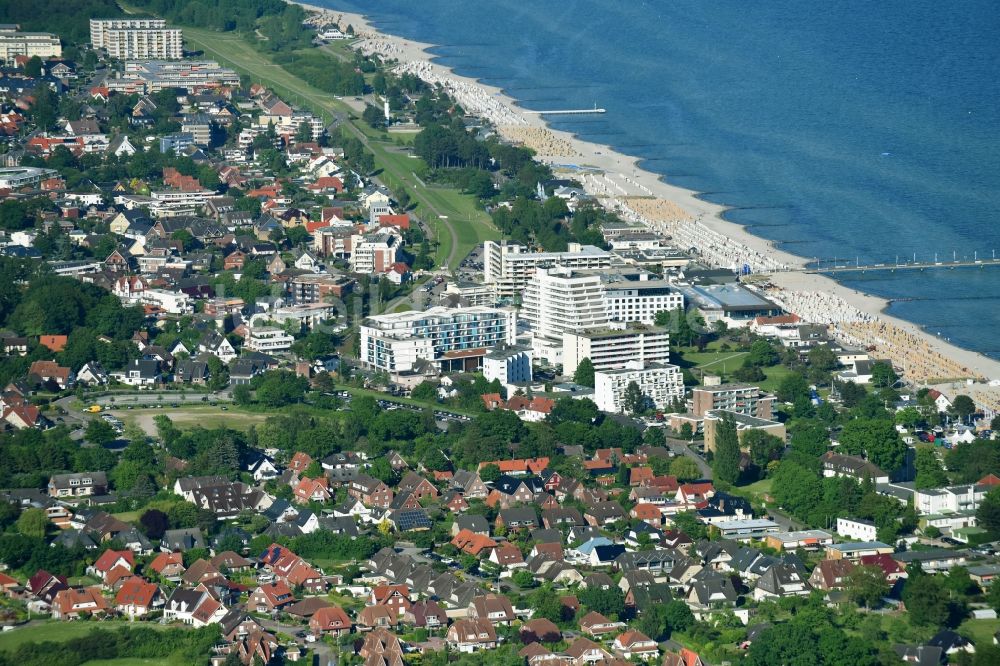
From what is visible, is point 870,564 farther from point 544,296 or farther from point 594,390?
point 544,296

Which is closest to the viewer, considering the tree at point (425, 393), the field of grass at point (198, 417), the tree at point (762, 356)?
the field of grass at point (198, 417)

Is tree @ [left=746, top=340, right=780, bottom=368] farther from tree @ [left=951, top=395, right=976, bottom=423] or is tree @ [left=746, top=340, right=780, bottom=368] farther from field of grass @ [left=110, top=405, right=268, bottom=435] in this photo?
field of grass @ [left=110, top=405, right=268, bottom=435]

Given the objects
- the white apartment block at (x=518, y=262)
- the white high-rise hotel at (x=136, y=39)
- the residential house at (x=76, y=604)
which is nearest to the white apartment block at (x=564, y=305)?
the white apartment block at (x=518, y=262)

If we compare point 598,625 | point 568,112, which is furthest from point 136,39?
→ point 598,625

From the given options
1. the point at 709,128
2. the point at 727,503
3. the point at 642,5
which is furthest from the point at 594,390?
the point at 642,5

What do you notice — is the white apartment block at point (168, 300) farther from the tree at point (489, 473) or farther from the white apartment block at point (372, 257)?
the tree at point (489, 473)
